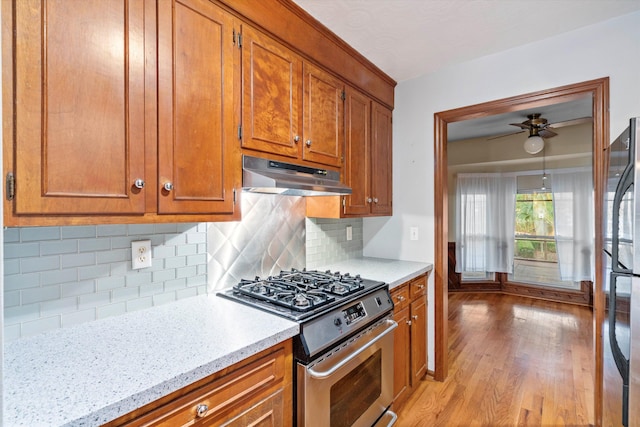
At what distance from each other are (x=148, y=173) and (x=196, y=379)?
2.29 ft

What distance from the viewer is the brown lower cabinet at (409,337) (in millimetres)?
2029

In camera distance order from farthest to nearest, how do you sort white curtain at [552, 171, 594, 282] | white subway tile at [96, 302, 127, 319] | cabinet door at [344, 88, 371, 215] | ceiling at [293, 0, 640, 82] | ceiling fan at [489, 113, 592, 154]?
white curtain at [552, 171, 594, 282], ceiling fan at [489, 113, 592, 154], cabinet door at [344, 88, 371, 215], ceiling at [293, 0, 640, 82], white subway tile at [96, 302, 127, 319]

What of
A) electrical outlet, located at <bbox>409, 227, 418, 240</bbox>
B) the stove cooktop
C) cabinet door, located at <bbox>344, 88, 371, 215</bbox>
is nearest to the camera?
the stove cooktop

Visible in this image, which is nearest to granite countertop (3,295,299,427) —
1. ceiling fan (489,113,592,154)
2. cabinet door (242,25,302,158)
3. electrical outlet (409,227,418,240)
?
cabinet door (242,25,302,158)

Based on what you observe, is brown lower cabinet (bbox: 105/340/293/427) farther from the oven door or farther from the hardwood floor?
the hardwood floor

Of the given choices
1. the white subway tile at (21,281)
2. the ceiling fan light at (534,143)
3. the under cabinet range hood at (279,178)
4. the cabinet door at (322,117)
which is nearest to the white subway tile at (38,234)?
the white subway tile at (21,281)

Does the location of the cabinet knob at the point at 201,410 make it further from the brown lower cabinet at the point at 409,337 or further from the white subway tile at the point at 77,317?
the brown lower cabinet at the point at 409,337

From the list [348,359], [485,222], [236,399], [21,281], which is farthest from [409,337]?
[485,222]

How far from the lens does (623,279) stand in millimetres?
1337

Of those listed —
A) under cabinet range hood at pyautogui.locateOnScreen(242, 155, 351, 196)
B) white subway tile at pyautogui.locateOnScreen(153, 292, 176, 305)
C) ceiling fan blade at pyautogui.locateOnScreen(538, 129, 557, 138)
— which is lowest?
white subway tile at pyautogui.locateOnScreen(153, 292, 176, 305)

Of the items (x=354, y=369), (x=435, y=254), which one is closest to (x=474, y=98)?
(x=435, y=254)

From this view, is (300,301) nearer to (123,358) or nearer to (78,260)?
(123,358)

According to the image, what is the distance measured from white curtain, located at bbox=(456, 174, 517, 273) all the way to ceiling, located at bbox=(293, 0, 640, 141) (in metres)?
3.13

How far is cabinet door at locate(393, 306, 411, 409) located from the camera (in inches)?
79.2
